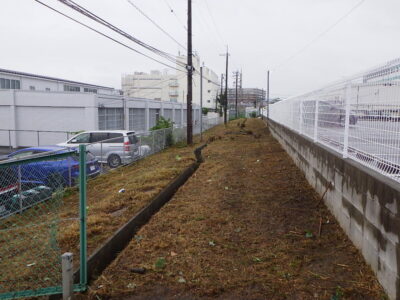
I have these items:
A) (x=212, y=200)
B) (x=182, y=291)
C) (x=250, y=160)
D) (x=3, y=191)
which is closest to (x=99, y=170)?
(x=250, y=160)

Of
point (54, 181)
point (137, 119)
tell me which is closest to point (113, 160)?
point (54, 181)

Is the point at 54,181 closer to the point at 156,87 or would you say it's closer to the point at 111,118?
the point at 111,118

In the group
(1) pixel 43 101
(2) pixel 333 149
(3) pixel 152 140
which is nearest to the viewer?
(2) pixel 333 149

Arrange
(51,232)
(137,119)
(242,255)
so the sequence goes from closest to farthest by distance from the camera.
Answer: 1. (51,232)
2. (242,255)
3. (137,119)

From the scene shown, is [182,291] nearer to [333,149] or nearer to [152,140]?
[333,149]

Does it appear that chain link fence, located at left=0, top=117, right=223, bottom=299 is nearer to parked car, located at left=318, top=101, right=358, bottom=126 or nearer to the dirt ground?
the dirt ground

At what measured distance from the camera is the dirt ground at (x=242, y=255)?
343 cm

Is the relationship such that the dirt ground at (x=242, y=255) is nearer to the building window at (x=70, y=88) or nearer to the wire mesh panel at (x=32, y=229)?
the wire mesh panel at (x=32, y=229)

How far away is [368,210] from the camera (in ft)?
12.5

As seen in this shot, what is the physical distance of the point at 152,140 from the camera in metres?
16.8

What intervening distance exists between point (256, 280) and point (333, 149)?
3193 millimetres

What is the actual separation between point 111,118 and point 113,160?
14.9 m

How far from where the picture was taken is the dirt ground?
3426mm

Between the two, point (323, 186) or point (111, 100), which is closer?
point (323, 186)
